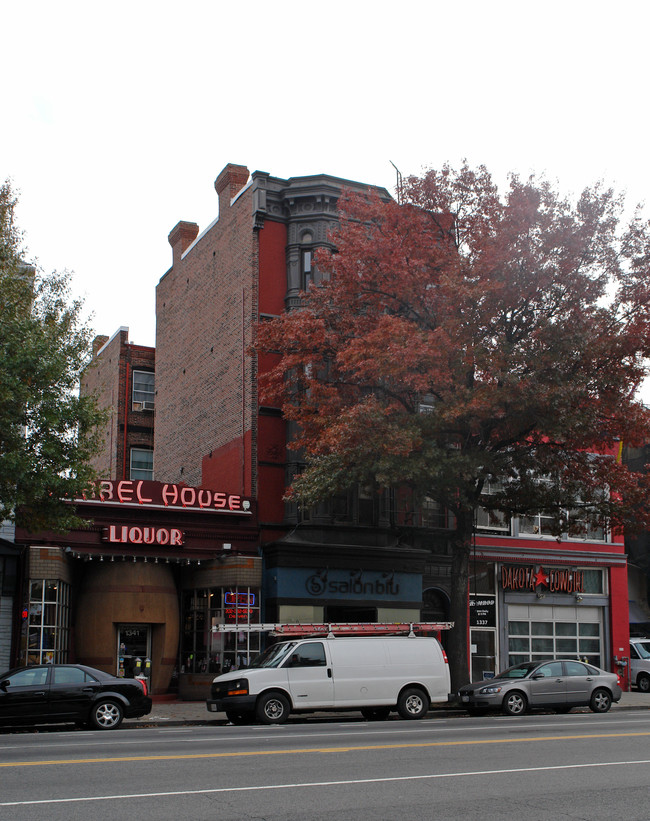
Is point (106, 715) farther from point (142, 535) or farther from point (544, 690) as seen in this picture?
point (544, 690)

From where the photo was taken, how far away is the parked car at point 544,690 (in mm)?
22969

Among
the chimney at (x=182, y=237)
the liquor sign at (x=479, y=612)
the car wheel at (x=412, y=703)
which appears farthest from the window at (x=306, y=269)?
the car wheel at (x=412, y=703)

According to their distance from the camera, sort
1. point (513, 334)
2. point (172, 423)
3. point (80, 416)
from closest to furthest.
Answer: point (80, 416) < point (513, 334) < point (172, 423)

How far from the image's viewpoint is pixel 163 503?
28.0 m

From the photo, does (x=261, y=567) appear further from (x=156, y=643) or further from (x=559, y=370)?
(x=559, y=370)

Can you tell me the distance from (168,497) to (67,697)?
9.62 meters

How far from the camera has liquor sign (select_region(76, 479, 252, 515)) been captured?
2736 centimetres

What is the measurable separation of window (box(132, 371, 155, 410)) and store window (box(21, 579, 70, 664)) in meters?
16.6

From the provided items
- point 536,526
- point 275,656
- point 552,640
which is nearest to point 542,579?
point 536,526

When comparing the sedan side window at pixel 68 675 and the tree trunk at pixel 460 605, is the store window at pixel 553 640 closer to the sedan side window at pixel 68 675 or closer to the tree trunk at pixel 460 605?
the tree trunk at pixel 460 605

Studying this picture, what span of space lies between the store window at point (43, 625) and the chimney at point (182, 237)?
1681 cm

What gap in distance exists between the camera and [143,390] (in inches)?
1660

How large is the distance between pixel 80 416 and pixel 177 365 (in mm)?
15813

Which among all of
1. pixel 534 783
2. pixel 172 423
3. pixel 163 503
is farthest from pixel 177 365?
pixel 534 783
